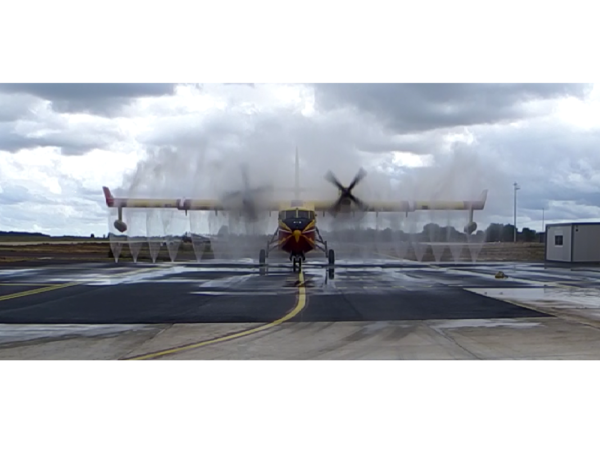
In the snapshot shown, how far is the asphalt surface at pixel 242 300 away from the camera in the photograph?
14.5 meters

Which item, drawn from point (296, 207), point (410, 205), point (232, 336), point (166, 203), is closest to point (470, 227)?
point (410, 205)

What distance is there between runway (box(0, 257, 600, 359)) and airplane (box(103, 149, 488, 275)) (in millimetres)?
8576

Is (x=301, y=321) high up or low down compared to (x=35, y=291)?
up

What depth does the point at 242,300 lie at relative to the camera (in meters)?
17.8

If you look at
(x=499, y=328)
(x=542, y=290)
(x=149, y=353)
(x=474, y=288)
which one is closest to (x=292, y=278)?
(x=474, y=288)

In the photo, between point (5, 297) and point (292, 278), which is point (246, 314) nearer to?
point (5, 297)

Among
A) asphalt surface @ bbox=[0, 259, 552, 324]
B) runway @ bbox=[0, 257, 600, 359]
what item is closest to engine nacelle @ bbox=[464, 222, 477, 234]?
asphalt surface @ bbox=[0, 259, 552, 324]

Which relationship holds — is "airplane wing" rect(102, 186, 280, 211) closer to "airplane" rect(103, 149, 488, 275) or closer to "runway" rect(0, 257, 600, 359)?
"airplane" rect(103, 149, 488, 275)

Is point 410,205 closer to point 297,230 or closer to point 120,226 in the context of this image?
point 297,230

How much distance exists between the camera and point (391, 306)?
53.7ft

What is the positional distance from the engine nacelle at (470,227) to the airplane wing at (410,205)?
8.34 ft

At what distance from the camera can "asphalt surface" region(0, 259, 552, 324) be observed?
14500 mm

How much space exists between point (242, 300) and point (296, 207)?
1581cm

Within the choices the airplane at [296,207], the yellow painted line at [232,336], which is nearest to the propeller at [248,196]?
the airplane at [296,207]
